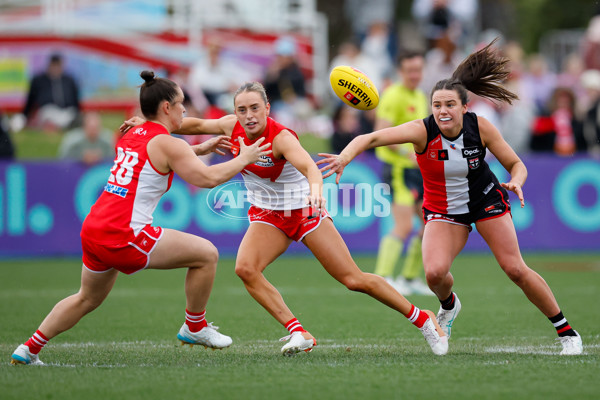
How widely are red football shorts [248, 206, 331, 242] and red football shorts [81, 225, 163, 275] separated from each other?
3.20 feet

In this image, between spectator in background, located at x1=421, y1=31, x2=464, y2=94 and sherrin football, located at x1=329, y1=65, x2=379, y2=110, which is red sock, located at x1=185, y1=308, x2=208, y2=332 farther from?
spectator in background, located at x1=421, y1=31, x2=464, y2=94

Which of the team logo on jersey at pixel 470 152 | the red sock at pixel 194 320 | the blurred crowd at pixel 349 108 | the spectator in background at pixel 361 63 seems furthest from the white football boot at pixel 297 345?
the spectator in background at pixel 361 63

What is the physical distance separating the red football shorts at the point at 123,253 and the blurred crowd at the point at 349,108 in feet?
26.2

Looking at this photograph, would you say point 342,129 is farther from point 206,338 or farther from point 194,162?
point 194,162

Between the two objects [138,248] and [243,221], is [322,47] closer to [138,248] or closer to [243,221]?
[243,221]

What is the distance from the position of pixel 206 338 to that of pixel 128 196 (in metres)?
1.35

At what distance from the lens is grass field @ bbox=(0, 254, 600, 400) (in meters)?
5.50

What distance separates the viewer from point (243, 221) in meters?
14.2

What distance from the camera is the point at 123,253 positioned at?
628 centimetres

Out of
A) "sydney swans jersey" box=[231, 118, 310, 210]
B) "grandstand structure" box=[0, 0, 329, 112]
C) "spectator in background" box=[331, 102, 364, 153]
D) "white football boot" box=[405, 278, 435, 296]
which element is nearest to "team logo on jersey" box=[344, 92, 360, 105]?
"sydney swans jersey" box=[231, 118, 310, 210]

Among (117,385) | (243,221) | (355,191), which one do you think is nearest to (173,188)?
(243,221)

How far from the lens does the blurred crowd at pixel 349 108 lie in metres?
15.6

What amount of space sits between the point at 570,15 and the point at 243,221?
73.1ft

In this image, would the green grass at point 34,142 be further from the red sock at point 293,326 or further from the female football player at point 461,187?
the female football player at point 461,187
